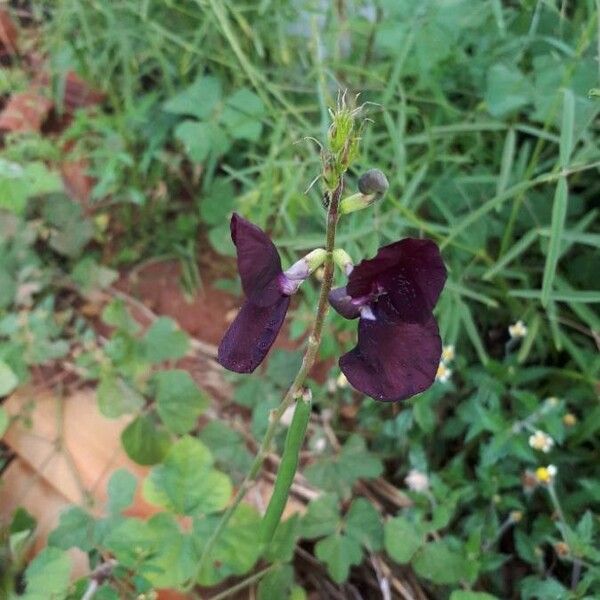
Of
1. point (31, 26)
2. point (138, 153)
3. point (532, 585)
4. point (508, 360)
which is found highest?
point (31, 26)

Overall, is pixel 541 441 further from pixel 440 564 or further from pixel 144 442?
pixel 144 442

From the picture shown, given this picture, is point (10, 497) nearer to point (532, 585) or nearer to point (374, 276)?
point (532, 585)

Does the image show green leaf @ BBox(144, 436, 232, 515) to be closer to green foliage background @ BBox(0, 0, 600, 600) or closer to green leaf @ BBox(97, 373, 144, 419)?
green foliage background @ BBox(0, 0, 600, 600)

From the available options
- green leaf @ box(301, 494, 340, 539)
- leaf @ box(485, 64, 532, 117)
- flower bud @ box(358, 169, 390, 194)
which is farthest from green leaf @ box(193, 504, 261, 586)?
leaf @ box(485, 64, 532, 117)

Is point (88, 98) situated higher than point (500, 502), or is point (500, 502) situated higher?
point (88, 98)

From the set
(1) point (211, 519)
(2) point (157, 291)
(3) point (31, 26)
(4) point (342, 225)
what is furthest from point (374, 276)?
(3) point (31, 26)

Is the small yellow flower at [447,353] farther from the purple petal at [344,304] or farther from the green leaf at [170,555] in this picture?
the purple petal at [344,304]
